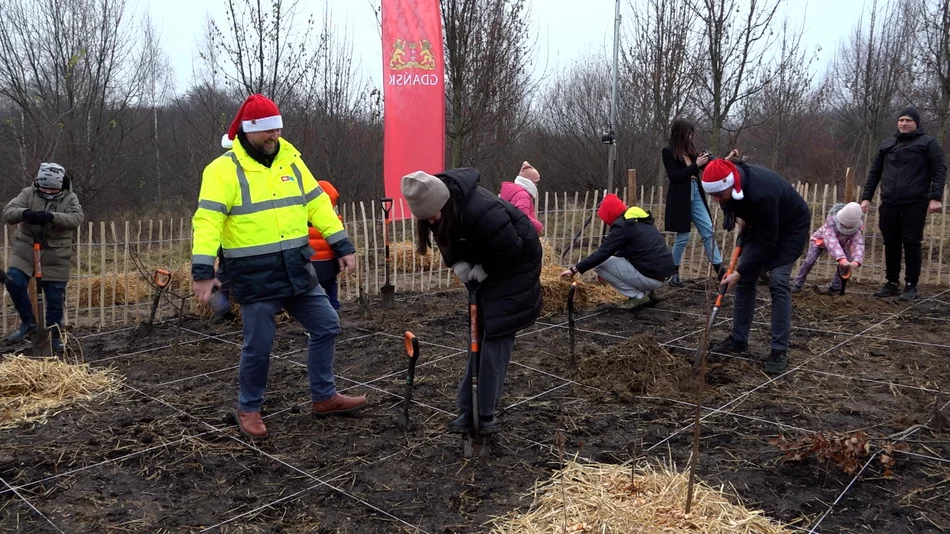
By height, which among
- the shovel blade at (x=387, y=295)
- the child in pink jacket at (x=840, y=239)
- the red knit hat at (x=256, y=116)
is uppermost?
the red knit hat at (x=256, y=116)

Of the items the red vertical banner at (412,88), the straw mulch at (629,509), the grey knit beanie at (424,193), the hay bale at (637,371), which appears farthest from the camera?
the red vertical banner at (412,88)

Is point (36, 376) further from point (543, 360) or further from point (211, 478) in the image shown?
point (543, 360)

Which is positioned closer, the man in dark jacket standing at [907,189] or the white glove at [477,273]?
the white glove at [477,273]

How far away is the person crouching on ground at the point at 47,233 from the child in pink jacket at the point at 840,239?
685 centimetres

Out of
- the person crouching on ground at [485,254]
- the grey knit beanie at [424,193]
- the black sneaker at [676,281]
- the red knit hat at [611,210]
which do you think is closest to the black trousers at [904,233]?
the black sneaker at [676,281]

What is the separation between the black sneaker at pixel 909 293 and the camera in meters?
6.83

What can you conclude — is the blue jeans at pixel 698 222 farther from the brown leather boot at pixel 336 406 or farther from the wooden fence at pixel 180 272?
the brown leather boot at pixel 336 406

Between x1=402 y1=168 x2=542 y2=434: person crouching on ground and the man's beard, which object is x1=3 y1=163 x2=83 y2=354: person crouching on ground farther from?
x1=402 y1=168 x2=542 y2=434: person crouching on ground

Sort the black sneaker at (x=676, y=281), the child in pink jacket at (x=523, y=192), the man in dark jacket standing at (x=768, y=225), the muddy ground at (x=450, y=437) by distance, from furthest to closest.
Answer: the black sneaker at (x=676, y=281) < the child in pink jacket at (x=523, y=192) < the man in dark jacket standing at (x=768, y=225) < the muddy ground at (x=450, y=437)

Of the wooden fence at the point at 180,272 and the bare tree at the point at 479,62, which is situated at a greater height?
the bare tree at the point at 479,62

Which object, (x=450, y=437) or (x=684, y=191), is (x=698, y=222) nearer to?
(x=684, y=191)

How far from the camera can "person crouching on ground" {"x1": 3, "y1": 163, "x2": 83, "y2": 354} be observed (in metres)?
5.46

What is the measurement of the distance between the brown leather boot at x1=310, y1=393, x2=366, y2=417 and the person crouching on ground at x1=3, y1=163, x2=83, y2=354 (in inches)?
115

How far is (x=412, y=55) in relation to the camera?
8711 millimetres
